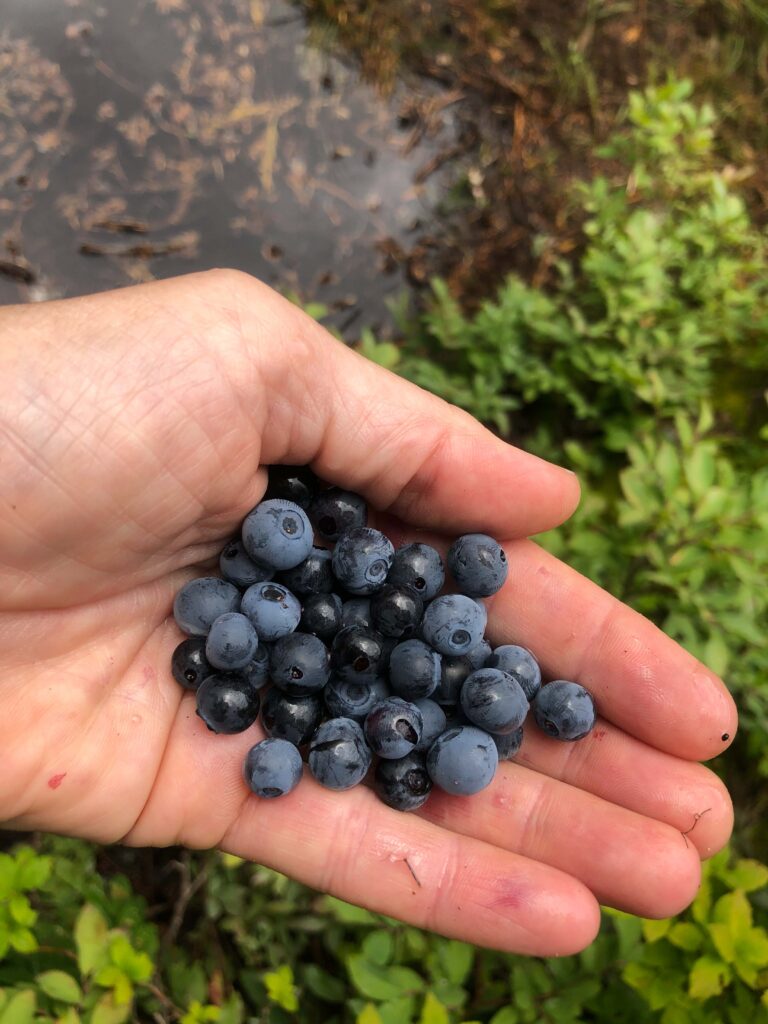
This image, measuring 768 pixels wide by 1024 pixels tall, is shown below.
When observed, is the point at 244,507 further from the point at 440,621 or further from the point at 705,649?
the point at 705,649

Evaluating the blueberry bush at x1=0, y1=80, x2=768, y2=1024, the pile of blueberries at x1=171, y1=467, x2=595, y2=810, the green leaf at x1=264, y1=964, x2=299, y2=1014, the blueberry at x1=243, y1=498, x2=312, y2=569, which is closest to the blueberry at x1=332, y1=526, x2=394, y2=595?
the pile of blueberries at x1=171, y1=467, x2=595, y2=810

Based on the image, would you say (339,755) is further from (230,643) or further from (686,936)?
(686,936)

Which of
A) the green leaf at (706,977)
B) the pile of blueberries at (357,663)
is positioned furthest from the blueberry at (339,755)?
the green leaf at (706,977)

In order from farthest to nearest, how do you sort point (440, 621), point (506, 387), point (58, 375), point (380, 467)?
point (506, 387) < point (380, 467) < point (440, 621) < point (58, 375)

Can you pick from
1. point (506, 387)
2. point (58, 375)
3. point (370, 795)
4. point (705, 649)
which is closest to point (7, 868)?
point (370, 795)

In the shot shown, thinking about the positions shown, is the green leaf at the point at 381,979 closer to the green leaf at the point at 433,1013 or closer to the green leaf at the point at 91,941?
the green leaf at the point at 433,1013

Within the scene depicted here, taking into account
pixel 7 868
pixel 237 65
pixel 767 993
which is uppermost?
pixel 237 65

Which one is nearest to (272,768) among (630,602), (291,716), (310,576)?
(291,716)
